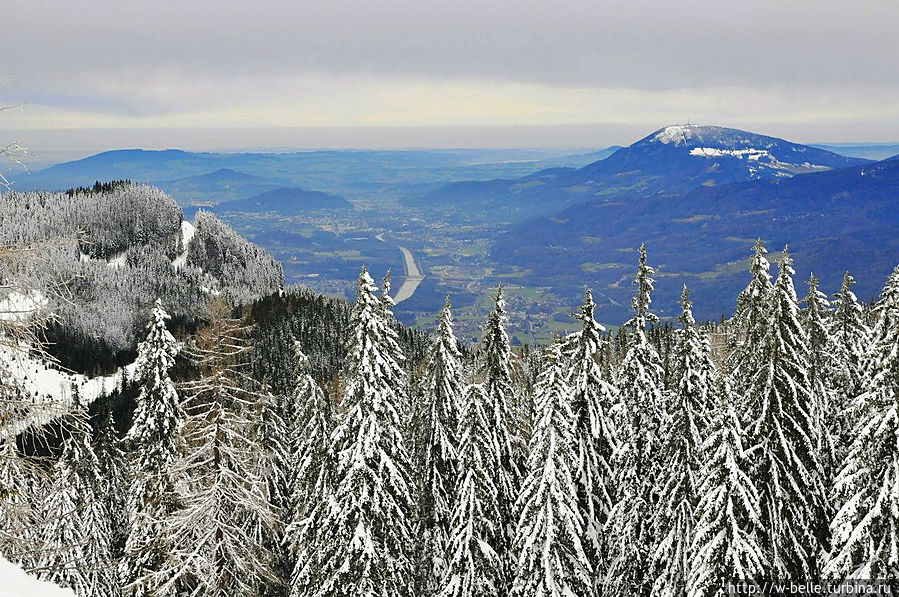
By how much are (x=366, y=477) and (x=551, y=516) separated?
6.39 m

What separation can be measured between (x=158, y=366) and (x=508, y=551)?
1494 centimetres

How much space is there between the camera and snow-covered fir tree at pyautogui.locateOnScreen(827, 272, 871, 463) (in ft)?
80.4

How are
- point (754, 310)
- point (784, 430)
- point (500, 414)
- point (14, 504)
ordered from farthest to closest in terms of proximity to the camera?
point (500, 414)
point (754, 310)
point (784, 430)
point (14, 504)

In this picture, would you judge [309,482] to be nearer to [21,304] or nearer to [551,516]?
[551,516]

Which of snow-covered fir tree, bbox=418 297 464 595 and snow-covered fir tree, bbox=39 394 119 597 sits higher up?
snow-covered fir tree, bbox=418 297 464 595

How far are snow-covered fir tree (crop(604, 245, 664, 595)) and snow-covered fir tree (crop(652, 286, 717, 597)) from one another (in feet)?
5.40

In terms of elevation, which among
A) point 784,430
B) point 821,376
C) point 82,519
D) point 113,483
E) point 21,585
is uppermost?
point 784,430

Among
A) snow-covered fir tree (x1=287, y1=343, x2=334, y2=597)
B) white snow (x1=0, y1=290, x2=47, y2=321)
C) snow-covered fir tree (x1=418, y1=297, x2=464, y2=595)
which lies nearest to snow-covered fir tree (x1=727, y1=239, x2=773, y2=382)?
snow-covered fir tree (x1=418, y1=297, x2=464, y2=595)

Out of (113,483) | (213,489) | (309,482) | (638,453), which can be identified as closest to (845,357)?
(638,453)

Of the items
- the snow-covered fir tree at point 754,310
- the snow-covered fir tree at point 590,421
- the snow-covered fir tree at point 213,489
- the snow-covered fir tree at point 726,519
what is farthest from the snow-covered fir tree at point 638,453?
the snow-covered fir tree at point 213,489

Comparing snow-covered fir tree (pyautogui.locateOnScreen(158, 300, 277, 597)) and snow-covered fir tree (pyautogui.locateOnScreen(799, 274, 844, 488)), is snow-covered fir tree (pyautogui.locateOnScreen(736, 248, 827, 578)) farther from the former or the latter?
snow-covered fir tree (pyautogui.locateOnScreen(158, 300, 277, 597))

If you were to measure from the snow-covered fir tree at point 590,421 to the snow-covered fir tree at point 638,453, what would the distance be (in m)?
0.68

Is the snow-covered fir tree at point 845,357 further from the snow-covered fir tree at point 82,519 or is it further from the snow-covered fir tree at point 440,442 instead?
the snow-covered fir tree at point 82,519

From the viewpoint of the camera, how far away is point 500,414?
76.0 feet
